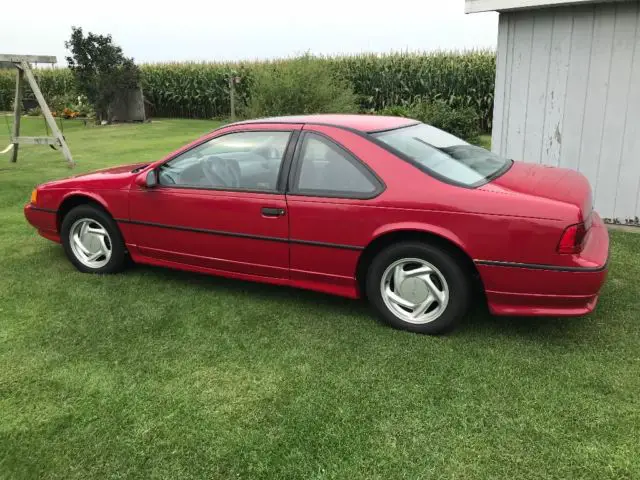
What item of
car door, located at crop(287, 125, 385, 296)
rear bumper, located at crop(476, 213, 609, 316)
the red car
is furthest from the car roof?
rear bumper, located at crop(476, 213, 609, 316)

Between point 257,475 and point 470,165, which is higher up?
point 470,165

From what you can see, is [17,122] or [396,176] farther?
[17,122]

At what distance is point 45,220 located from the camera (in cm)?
517

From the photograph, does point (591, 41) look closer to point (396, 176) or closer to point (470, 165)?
point (470, 165)

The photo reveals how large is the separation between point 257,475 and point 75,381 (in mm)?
1404

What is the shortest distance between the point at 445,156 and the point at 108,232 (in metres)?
2.88

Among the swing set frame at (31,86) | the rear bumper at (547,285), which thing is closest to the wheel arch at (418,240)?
the rear bumper at (547,285)

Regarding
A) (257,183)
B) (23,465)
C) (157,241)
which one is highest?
(257,183)

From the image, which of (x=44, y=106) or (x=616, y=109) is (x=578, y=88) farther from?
(x=44, y=106)

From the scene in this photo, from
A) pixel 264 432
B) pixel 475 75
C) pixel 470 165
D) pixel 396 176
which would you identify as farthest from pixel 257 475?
pixel 475 75

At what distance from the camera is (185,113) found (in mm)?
26641

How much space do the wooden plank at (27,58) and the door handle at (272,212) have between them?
7952mm

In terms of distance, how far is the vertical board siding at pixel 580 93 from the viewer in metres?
6.14

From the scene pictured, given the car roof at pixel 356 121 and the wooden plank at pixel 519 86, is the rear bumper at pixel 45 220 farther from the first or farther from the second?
the wooden plank at pixel 519 86
